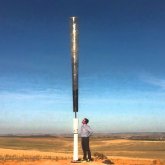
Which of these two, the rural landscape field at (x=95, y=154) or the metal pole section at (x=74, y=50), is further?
the rural landscape field at (x=95, y=154)

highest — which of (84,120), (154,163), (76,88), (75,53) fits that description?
(75,53)

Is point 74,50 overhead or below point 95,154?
overhead

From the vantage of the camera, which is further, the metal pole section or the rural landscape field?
the rural landscape field

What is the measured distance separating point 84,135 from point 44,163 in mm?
2568

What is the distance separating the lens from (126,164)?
22.9 meters

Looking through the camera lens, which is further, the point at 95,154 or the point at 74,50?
the point at 95,154

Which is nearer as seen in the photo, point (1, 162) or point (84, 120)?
point (84, 120)

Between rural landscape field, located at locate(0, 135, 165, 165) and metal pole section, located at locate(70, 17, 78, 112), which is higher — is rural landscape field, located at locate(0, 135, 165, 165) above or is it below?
below

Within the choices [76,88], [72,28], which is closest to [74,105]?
[76,88]

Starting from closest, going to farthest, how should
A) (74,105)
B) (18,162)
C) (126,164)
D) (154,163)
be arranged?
(74,105) → (18,162) → (126,164) → (154,163)

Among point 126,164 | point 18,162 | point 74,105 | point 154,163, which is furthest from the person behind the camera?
point 154,163

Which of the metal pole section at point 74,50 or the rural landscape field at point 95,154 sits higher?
the metal pole section at point 74,50

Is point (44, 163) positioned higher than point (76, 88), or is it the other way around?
point (76, 88)

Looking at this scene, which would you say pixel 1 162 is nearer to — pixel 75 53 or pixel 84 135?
pixel 84 135
